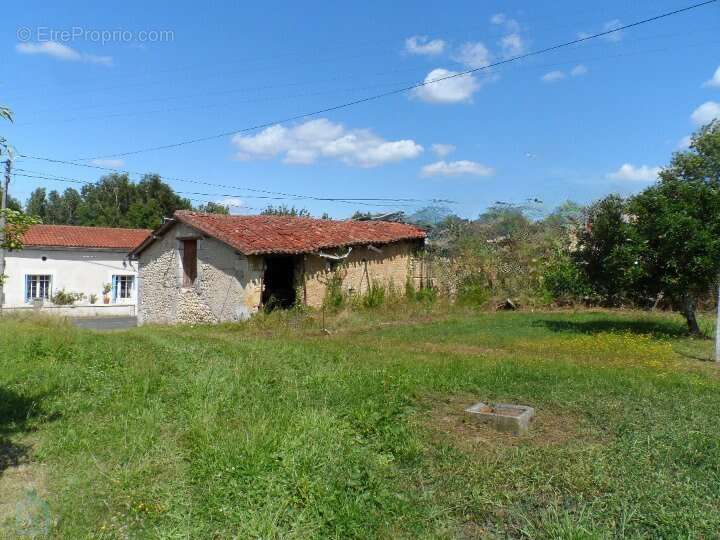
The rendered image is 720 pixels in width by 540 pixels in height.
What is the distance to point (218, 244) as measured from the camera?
57.7ft

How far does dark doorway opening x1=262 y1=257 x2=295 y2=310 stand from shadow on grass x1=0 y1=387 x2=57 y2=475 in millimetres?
11462

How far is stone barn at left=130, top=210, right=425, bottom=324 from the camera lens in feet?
55.6

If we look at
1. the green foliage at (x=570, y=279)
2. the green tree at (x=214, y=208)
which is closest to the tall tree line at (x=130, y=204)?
the green tree at (x=214, y=208)

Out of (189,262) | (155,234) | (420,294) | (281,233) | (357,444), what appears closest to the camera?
(357,444)

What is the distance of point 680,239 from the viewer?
40.1ft

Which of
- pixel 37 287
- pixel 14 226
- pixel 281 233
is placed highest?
pixel 281 233

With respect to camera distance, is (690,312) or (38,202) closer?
(690,312)

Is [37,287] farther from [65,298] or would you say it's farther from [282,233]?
[282,233]

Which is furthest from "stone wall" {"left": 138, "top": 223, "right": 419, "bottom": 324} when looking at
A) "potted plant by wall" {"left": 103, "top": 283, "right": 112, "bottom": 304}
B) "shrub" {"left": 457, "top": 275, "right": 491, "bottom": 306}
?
"potted plant by wall" {"left": 103, "top": 283, "right": 112, "bottom": 304}

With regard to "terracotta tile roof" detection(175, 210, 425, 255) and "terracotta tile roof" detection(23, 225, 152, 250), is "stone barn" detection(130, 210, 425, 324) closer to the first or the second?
"terracotta tile roof" detection(175, 210, 425, 255)

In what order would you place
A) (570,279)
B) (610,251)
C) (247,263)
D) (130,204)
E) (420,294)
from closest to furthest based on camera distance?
1. (610,251)
2. (570,279)
3. (247,263)
4. (420,294)
5. (130,204)

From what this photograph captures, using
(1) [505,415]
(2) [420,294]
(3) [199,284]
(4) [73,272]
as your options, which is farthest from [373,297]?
(4) [73,272]

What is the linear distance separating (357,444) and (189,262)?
15.7 metres

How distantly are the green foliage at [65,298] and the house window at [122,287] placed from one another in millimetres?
2179
